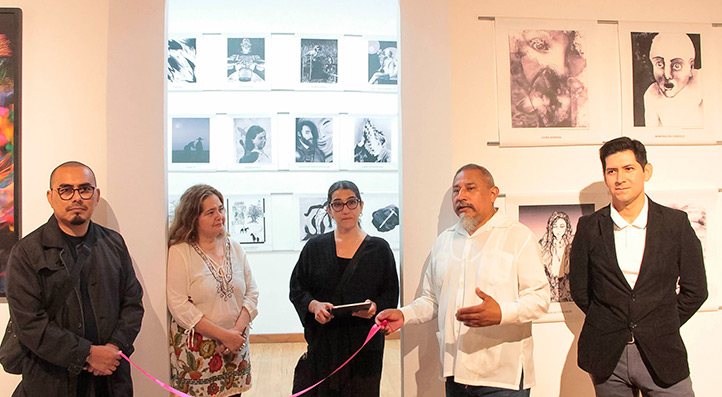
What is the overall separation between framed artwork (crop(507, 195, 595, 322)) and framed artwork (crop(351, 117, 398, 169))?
9.80 ft

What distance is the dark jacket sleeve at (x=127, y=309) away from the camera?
8.82 feet

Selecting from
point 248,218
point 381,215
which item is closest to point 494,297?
point 381,215

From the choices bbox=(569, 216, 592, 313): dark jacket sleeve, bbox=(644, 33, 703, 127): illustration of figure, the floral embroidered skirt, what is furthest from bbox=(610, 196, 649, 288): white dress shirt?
the floral embroidered skirt

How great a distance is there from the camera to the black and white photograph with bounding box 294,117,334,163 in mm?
6164

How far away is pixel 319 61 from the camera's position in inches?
242

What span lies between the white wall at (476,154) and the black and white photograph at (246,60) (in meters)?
3.05

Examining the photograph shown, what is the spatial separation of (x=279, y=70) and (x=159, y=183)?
323cm

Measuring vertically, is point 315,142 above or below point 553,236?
above

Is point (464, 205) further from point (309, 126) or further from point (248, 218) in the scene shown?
point (248, 218)

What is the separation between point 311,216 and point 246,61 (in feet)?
6.53

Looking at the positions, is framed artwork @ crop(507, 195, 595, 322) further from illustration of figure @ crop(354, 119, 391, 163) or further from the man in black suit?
illustration of figure @ crop(354, 119, 391, 163)

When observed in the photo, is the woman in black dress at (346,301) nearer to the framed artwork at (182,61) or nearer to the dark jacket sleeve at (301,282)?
the dark jacket sleeve at (301,282)

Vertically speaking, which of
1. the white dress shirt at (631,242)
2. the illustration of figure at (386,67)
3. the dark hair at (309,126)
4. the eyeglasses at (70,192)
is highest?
the illustration of figure at (386,67)

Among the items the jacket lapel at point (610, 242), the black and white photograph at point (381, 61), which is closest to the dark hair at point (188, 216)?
the jacket lapel at point (610, 242)
